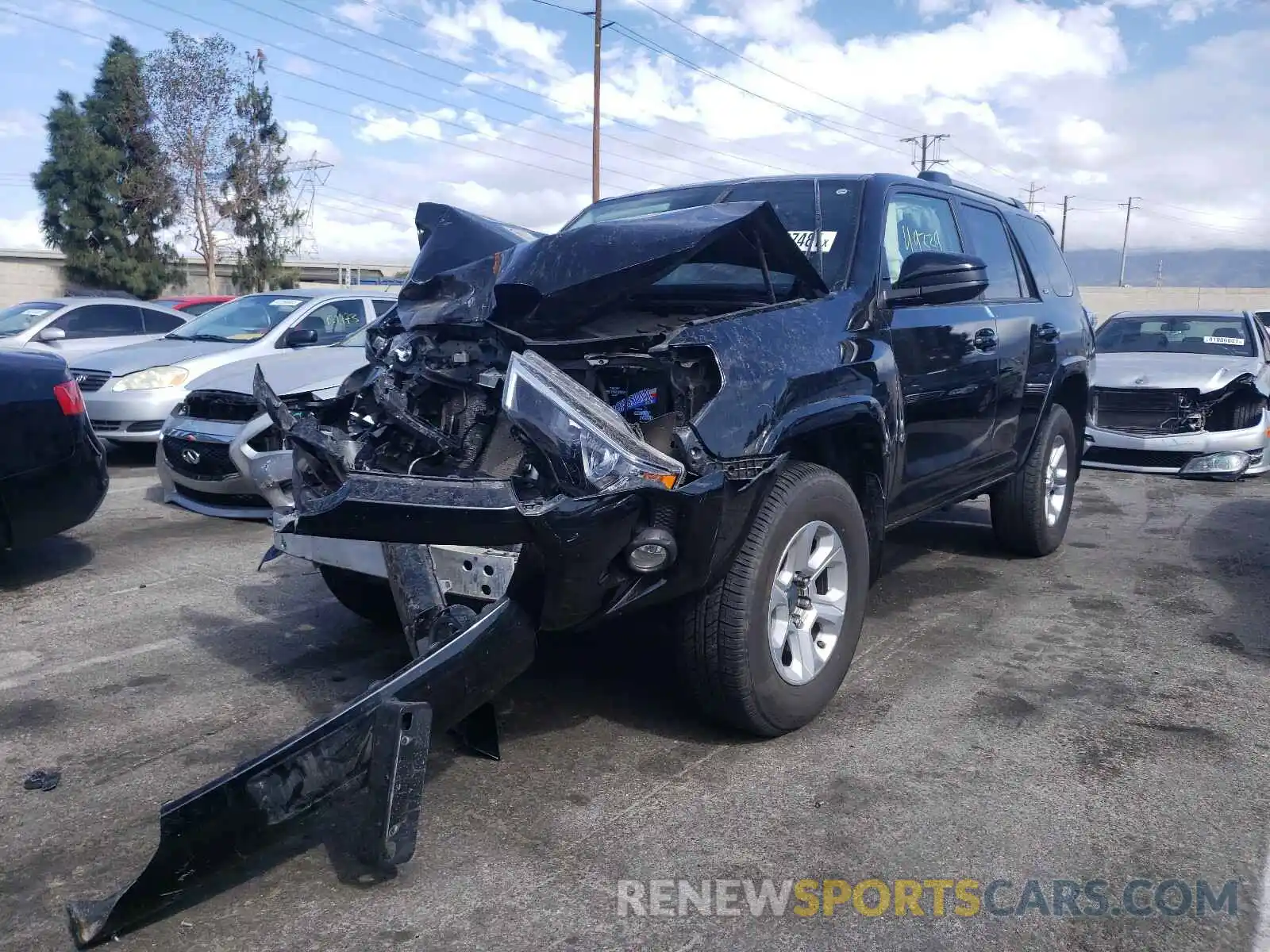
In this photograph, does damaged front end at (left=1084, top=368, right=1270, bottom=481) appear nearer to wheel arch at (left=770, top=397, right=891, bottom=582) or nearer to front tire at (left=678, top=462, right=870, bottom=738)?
wheel arch at (left=770, top=397, right=891, bottom=582)

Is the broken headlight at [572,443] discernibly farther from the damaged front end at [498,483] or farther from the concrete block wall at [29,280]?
the concrete block wall at [29,280]

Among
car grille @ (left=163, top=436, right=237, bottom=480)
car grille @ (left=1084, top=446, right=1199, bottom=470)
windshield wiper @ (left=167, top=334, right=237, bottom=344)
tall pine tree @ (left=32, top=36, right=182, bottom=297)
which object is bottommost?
car grille @ (left=1084, top=446, right=1199, bottom=470)

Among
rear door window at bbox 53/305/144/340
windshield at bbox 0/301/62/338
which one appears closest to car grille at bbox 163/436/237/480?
windshield at bbox 0/301/62/338

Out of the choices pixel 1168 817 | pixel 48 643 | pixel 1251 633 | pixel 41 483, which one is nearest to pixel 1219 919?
pixel 1168 817

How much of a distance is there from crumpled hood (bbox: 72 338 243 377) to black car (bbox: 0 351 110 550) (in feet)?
13.2

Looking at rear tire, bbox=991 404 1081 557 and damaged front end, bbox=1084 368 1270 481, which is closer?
rear tire, bbox=991 404 1081 557

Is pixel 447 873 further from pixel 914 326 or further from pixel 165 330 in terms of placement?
pixel 165 330

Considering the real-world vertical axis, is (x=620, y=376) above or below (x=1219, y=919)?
above

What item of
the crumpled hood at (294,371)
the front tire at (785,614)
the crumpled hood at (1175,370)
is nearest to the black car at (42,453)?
the crumpled hood at (294,371)

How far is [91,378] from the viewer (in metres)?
9.62

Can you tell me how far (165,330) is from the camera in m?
13.3

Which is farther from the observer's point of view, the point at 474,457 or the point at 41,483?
the point at 41,483

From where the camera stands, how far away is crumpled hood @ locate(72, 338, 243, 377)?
31.4 ft

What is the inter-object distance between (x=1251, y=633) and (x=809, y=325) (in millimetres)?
3034
